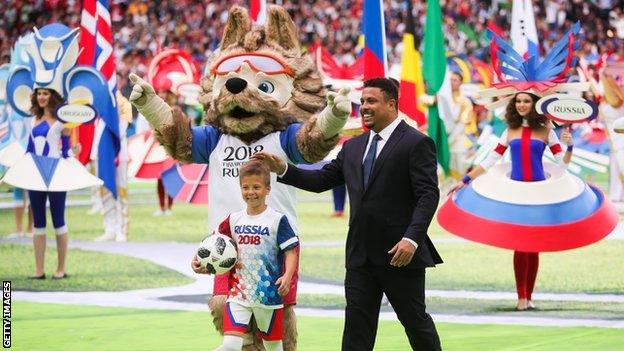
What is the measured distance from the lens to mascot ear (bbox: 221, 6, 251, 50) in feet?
27.8

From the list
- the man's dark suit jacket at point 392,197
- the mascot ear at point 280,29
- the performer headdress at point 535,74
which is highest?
the mascot ear at point 280,29

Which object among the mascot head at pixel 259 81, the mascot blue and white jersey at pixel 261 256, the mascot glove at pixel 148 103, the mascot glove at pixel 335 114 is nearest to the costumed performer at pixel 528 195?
the mascot head at pixel 259 81

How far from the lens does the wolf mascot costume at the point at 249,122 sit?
7.60m

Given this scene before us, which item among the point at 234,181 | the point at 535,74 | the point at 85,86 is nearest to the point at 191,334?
the point at 234,181

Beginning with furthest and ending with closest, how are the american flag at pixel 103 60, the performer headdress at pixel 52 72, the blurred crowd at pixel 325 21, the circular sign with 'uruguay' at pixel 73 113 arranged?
the blurred crowd at pixel 325 21 < the american flag at pixel 103 60 < the performer headdress at pixel 52 72 < the circular sign with 'uruguay' at pixel 73 113

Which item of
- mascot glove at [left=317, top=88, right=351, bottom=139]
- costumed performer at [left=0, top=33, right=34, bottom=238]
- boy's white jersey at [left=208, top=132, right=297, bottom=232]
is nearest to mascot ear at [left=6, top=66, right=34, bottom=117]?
costumed performer at [left=0, top=33, right=34, bottom=238]

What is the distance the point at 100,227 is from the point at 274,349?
1195cm

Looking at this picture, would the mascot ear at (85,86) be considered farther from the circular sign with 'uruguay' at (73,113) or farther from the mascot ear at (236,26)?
the mascot ear at (236,26)

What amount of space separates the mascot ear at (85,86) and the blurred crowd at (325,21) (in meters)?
22.3

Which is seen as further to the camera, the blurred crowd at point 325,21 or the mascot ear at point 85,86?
the blurred crowd at point 325,21

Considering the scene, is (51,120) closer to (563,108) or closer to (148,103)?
(563,108)

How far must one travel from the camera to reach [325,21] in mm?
39000

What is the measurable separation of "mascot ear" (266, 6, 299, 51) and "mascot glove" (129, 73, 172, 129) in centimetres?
97

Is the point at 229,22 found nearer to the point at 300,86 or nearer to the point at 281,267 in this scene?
the point at 300,86
